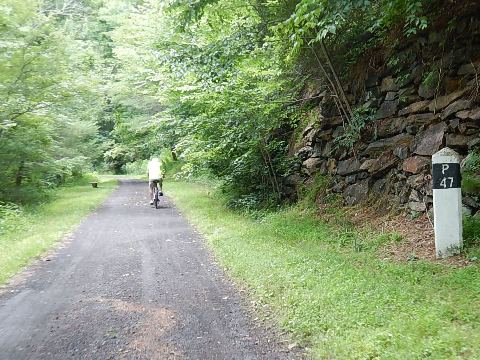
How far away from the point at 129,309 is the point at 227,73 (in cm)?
531

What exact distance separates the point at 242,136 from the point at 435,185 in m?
6.54

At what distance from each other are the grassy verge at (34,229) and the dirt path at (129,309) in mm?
440

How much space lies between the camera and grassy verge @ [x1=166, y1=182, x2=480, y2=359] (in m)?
3.72

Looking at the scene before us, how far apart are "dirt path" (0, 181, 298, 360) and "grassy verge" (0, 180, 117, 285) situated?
0.44m

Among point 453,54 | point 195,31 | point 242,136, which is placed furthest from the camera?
point 242,136

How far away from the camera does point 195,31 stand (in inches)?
412

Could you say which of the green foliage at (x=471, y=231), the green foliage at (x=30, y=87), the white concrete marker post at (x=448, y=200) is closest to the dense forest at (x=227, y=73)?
the green foliage at (x=30, y=87)

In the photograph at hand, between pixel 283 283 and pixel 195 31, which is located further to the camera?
pixel 195 31

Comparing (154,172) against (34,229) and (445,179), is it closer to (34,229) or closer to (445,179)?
(34,229)

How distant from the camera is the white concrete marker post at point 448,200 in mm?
5559

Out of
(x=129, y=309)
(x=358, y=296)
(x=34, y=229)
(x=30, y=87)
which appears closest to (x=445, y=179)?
(x=358, y=296)

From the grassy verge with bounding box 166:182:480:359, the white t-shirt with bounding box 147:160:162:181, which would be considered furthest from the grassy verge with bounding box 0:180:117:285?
the grassy verge with bounding box 166:182:480:359

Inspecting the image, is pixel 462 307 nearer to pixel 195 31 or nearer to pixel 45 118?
pixel 195 31

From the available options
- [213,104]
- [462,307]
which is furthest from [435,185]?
[213,104]
